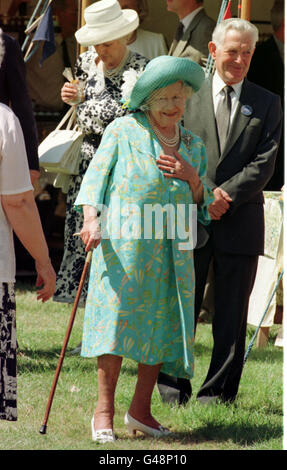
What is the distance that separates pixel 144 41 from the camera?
714cm

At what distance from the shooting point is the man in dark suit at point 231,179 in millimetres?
4898

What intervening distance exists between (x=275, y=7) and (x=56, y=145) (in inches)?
121

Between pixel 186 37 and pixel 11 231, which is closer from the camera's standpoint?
pixel 11 231

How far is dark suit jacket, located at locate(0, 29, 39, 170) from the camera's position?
4953 mm

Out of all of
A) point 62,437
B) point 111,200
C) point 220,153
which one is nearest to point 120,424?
point 62,437

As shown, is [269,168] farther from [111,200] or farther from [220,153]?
[111,200]

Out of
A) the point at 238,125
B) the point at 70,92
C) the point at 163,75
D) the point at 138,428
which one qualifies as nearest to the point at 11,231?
the point at 163,75

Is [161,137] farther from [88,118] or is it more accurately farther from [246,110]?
[88,118]

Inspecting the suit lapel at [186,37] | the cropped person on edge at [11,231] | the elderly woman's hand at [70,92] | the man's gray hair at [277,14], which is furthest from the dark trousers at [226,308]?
the man's gray hair at [277,14]

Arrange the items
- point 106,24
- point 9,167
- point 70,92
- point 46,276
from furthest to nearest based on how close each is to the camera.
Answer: point 70,92, point 106,24, point 46,276, point 9,167

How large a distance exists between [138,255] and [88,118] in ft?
5.67

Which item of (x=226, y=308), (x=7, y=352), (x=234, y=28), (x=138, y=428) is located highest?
(x=234, y=28)

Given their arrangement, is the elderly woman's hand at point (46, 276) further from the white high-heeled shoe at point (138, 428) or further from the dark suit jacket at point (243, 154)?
the dark suit jacket at point (243, 154)

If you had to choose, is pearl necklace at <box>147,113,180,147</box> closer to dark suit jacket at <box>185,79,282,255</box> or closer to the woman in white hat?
dark suit jacket at <box>185,79,282,255</box>
